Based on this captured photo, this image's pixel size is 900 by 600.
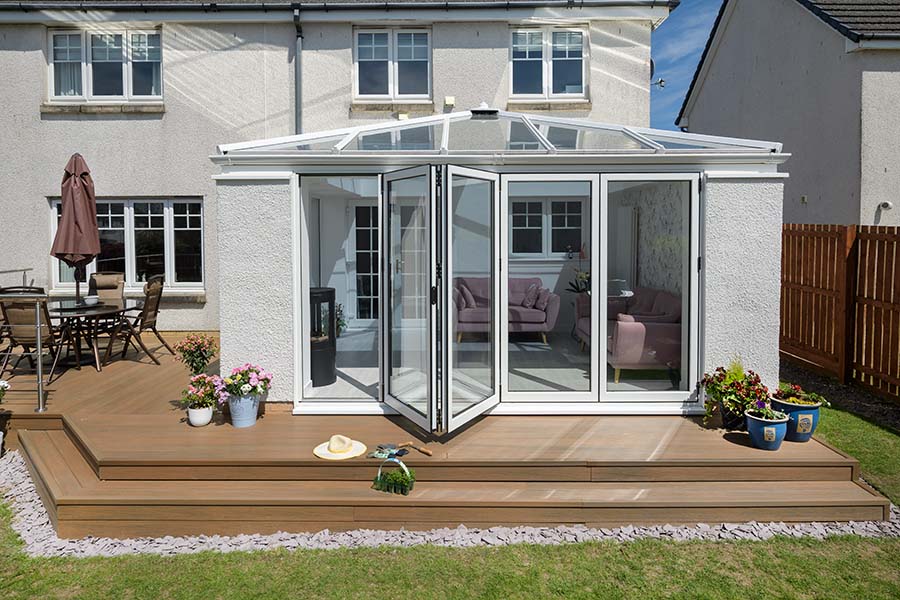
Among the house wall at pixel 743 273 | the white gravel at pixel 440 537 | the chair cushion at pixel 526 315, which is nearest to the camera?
the white gravel at pixel 440 537

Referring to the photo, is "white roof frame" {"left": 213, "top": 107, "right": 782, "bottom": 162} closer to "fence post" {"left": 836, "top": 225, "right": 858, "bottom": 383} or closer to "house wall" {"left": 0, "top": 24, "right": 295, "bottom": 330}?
"fence post" {"left": 836, "top": 225, "right": 858, "bottom": 383}

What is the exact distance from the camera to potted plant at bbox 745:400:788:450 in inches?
211

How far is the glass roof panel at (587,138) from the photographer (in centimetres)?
639

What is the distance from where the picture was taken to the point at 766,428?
5352 mm

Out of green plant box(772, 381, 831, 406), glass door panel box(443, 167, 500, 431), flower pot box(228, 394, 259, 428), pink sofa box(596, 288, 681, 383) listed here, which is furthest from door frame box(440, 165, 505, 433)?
green plant box(772, 381, 831, 406)

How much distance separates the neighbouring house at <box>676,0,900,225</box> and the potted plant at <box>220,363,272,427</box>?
973 cm

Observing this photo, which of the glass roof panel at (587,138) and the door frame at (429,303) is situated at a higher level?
the glass roof panel at (587,138)

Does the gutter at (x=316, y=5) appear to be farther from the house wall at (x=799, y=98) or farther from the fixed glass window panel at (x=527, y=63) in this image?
the house wall at (x=799, y=98)

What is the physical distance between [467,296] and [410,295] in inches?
22.0

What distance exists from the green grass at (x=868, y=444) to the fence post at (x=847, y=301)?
142 cm

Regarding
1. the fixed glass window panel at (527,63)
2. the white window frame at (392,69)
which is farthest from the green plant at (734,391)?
the white window frame at (392,69)

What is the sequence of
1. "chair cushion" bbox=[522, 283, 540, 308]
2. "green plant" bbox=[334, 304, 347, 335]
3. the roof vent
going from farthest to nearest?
1. "green plant" bbox=[334, 304, 347, 335]
2. "chair cushion" bbox=[522, 283, 540, 308]
3. the roof vent

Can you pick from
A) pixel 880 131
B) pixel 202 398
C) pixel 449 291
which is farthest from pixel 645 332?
pixel 880 131

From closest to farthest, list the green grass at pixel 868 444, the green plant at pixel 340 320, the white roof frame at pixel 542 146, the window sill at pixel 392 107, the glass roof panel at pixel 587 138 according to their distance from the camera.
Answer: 1. the green grass at pixel 868 444
2. the white roof frame at pixel 542 146
3. the glass roof panel at pixel 587 138
4. the green plant at pixel 340 320
5. the window sill at pixel 392 107
